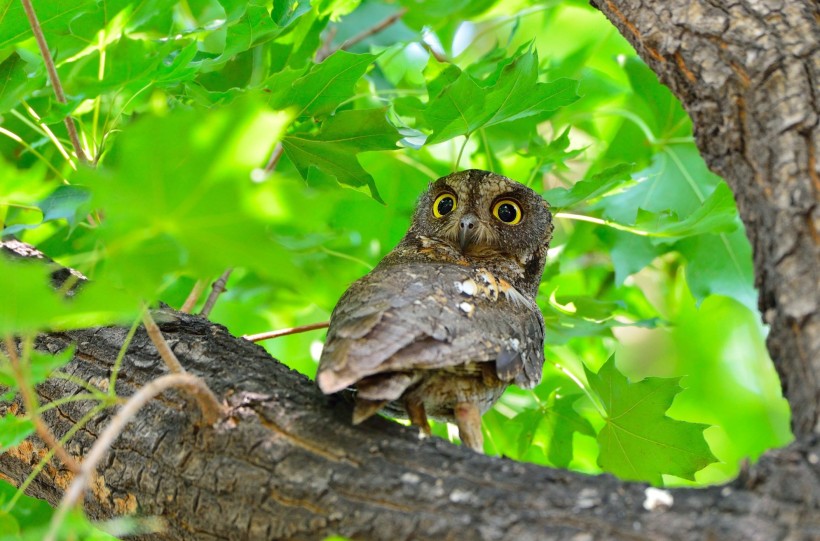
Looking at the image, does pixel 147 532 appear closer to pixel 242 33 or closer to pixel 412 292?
pixel 412 292

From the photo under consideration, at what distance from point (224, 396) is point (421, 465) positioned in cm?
60

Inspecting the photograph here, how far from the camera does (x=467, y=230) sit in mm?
3219

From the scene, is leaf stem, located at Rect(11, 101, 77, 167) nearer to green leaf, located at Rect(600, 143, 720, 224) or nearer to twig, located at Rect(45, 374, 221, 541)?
twig, located at Rect(45, 374, 221, 541)

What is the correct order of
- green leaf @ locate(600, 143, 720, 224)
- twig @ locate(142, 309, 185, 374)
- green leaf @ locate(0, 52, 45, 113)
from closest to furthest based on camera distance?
twig @ locate(142, 309, 185, 374)
green leaf @ locate(0, 52, 45, 113)
green leaf @ locate(600, 143, 720, 224)

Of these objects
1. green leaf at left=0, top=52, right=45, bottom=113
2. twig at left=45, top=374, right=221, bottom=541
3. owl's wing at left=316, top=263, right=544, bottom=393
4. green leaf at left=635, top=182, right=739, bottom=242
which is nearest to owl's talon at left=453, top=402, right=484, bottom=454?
owl's wing at left=316, top=263, right=544, bottom=393

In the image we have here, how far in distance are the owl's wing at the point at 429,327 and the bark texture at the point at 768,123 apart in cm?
74

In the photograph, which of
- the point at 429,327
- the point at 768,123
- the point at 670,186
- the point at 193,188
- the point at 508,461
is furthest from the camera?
the point at 670,186

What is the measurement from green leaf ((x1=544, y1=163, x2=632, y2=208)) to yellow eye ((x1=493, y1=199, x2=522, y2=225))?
337 mm

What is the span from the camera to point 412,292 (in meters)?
2.30

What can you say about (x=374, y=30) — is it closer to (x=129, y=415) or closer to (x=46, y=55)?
(x=46, y=55)

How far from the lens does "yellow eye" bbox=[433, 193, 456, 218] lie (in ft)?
11.0

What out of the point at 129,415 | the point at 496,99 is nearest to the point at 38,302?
the point at 129,415

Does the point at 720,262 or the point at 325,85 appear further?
the point at 720,262

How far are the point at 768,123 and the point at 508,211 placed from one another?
4.76 ft
